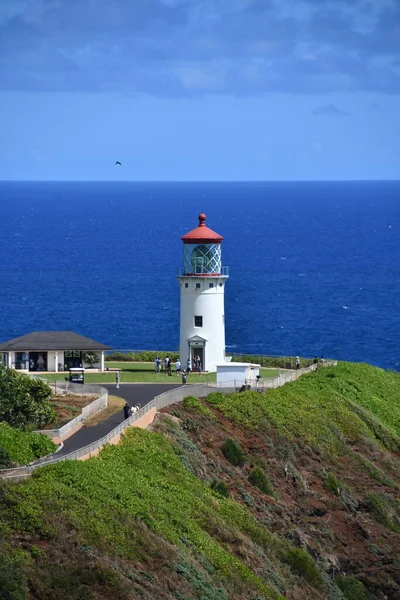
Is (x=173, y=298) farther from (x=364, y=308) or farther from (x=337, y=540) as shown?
(x=337, y=540)

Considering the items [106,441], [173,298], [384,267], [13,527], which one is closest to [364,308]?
[173,298]

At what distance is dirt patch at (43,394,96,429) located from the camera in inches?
1921

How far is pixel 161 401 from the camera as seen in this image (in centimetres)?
5312

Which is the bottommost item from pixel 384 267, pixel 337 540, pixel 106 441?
pixel 337 540

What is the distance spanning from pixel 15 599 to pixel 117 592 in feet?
8.78

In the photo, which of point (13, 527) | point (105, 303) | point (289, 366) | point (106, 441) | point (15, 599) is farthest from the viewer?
point (105, 303)

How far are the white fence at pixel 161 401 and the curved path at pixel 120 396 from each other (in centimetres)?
69

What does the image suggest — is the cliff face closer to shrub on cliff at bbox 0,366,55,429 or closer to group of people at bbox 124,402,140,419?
group of people at bbox 124,402,140,419

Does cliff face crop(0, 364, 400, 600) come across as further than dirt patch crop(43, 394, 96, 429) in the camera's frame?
Result: No

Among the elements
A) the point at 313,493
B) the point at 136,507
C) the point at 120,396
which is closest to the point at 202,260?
the point at 120,396

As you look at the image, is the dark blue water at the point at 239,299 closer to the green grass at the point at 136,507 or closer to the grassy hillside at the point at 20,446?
the green grass at the point at 136,507

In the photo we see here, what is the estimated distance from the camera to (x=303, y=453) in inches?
2133

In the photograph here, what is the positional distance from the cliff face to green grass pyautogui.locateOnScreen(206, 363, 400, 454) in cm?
8

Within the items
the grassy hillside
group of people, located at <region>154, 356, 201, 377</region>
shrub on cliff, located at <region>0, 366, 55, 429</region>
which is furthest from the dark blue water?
the grassy hillside
